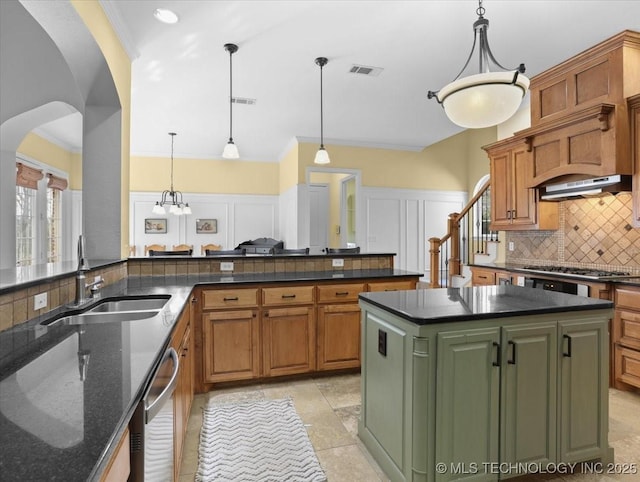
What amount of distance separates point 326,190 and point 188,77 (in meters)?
4.54

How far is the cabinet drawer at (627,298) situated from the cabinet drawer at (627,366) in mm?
345

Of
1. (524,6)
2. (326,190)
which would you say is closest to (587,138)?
(524,6)

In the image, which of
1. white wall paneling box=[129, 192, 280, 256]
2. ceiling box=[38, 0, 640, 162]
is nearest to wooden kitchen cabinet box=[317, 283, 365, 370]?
ceiling box=[38, 0, 640, 162]

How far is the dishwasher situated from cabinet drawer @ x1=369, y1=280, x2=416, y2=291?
2.12 m

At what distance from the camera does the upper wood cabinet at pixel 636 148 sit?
3.09 metres

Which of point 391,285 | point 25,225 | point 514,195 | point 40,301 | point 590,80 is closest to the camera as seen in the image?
point 40,301

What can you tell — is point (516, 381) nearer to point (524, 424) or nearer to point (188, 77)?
point (524, 424)

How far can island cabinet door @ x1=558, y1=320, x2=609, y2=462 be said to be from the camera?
6.14 ft

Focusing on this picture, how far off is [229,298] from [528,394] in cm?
206

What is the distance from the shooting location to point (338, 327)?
10.5 feet

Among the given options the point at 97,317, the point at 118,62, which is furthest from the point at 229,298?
the point at 118,62

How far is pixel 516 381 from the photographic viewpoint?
180cm

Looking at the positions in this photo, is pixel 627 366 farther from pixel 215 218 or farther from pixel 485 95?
pixel 215 218

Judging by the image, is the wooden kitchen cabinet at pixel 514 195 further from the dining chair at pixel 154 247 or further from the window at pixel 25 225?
the window at pixel 25 225
